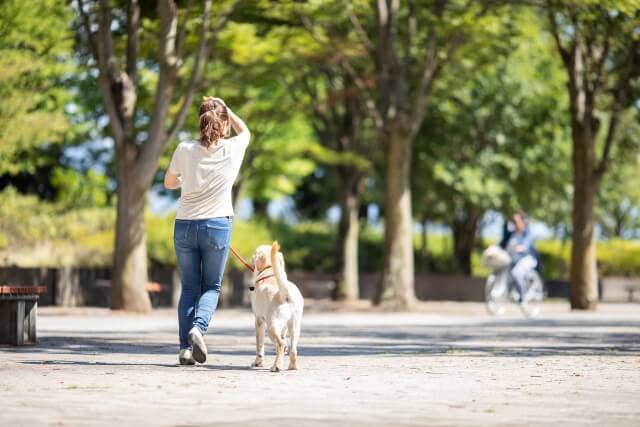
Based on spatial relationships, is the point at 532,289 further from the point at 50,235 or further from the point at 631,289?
the point at 631,289

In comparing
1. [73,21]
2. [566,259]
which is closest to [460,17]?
[73,21]

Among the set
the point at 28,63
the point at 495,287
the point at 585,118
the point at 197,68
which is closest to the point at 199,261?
the point at 197,68

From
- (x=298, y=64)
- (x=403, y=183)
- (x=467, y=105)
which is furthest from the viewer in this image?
(x=467, y=105)

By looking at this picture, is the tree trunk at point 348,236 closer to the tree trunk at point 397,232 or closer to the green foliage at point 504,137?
the green foliage at point 504,137

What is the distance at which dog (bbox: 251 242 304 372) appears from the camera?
10180mm

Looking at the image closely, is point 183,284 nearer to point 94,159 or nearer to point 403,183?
point 403,183

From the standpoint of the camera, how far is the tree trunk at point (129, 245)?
81.8ft

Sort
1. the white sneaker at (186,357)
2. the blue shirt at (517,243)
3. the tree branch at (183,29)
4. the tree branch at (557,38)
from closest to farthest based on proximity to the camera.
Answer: the white sneaker at (186,357) < the tree branch at (183,29) < the blue shirt at (517,243) < the tree branch at (557,38)

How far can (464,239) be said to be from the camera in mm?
47969

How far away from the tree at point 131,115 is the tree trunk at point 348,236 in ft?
43.2

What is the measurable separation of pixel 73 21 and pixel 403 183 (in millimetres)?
7954

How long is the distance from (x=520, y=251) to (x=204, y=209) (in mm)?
16394

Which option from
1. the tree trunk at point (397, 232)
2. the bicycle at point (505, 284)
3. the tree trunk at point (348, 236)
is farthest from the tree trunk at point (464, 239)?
the bicycle at point (505, 284)

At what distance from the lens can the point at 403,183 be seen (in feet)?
95.7
